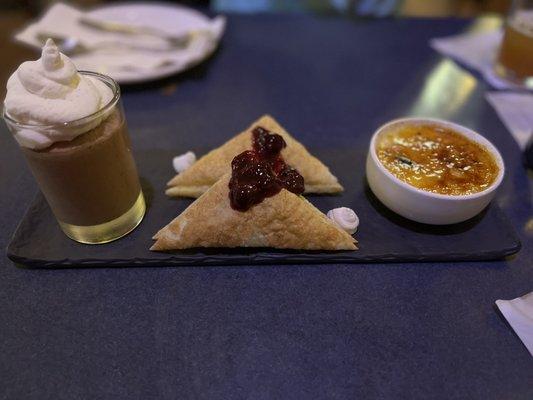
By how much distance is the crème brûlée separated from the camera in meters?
1.15

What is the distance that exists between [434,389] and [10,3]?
168 inches

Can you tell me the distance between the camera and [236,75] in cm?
201

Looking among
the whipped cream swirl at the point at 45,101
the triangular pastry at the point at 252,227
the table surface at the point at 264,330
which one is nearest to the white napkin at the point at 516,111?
the table surface at the point at 264,330

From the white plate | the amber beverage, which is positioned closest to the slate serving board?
the amber beverage

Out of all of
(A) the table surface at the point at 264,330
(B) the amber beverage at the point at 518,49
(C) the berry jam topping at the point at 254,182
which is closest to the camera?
(A) the table surface at the point at 264,330

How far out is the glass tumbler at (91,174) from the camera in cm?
93

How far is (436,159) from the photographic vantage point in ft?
4.01

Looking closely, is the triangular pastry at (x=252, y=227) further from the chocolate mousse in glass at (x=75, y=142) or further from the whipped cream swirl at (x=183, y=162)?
the whipped cream swirl at (x=183, y=162)

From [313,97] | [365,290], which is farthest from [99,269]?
[313,97]

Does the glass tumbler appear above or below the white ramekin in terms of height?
above

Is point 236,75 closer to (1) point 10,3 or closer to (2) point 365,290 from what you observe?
(2) point 365,290

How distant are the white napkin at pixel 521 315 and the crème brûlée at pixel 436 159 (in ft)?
0.99

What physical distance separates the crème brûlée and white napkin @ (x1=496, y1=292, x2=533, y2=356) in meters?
0.30

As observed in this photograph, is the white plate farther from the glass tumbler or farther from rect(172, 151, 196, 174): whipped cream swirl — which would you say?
the glass tumbler
